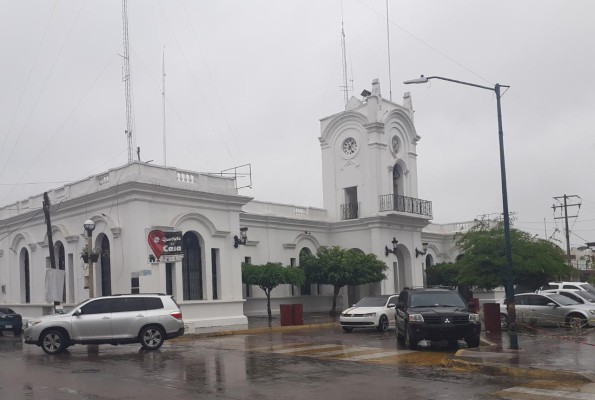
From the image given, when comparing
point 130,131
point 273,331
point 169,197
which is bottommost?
point 273,331

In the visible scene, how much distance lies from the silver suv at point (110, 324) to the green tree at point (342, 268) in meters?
16.8

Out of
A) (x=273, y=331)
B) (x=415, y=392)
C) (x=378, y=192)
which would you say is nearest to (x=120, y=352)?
(x=273, y=331)

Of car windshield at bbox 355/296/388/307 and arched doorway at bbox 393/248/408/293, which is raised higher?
arched doorway at bbox 393/248/408/293

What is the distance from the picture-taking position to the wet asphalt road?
Result: 11461 mm

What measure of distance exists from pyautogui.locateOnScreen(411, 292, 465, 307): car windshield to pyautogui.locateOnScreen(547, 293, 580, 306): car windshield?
8242mm

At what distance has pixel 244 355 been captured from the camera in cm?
1800

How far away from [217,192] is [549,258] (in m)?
14.5

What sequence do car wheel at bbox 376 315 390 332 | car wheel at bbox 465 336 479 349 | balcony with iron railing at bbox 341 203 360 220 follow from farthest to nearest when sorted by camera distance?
1. balcony with iron railing at bbox 341 203 360 220
2. car wheel at bbox 376 315 390 332
3. car wheel at bbox 465 336 479 349

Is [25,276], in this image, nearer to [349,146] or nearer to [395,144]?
[349,146]

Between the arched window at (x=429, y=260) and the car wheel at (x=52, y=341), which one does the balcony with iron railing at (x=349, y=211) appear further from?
the car wheel at (x=52, y=341)

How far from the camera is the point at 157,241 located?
26500 millimetres

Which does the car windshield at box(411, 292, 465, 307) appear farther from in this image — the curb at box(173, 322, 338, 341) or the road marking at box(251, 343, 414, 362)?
the curb at box(173, 322, 338, 341)

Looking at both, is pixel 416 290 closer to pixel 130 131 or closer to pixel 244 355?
pixel 244 355

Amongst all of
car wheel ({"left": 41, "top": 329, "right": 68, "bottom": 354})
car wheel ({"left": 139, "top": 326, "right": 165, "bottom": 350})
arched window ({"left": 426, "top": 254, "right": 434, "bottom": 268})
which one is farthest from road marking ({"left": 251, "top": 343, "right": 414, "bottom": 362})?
arched window ({"left": 426, "top": 254, "right": 434, "bottom": 268})
